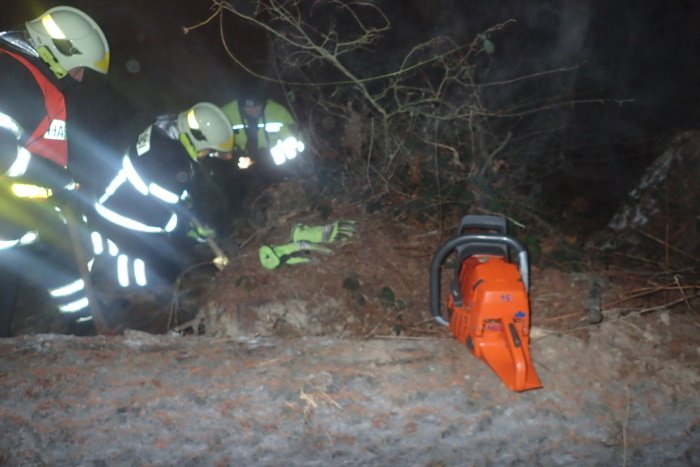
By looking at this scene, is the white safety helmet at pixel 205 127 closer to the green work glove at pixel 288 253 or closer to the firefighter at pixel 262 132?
the firefighter at pixel 262 132

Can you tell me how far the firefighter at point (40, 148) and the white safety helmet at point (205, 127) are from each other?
77 centimetres

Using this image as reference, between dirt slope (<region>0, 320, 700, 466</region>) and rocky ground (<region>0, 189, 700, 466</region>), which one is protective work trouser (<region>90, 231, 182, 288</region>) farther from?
dirt slope (<region>0, 320, 700, 466</region>)

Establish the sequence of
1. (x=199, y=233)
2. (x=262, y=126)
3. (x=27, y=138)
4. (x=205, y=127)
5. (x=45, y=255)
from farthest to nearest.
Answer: (x=262, y=126) → (x=199, y=233) → (x=205, y=127) → (x=45, y=255) → (x=27, y=138)

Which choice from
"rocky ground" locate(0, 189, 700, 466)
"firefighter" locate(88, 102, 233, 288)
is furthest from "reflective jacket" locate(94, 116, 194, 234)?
"rocky ground" locate(0, 189, 700, 466)

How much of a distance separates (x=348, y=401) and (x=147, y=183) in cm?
299

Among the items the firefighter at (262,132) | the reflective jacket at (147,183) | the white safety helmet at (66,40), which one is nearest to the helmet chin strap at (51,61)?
the white safety helmet at (66,40)

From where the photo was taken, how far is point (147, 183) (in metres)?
3.86

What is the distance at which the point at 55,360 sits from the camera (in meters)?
1.75

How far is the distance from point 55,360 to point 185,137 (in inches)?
111

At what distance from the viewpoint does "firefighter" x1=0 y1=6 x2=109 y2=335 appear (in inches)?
116

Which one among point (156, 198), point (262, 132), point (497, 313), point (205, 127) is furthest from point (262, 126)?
point (497, 313)

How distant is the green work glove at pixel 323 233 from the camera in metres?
3.72

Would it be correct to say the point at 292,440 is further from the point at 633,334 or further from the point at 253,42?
the point at 253,42

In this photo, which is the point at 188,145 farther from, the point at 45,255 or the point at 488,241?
the point at 488,241
